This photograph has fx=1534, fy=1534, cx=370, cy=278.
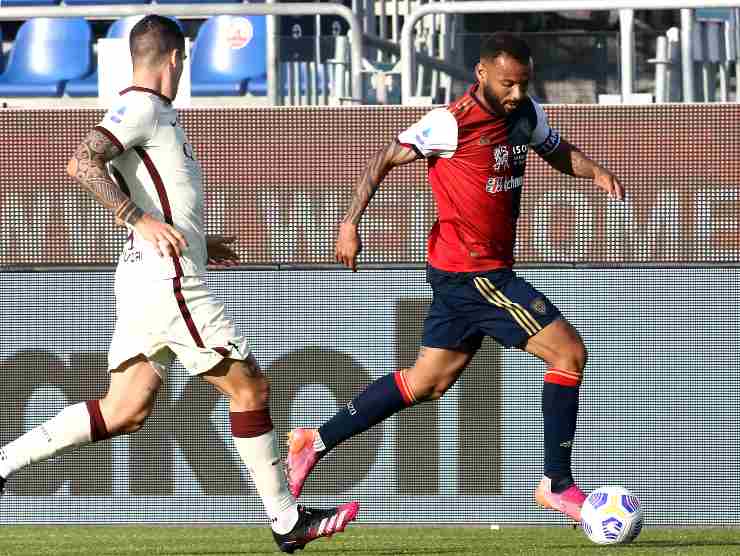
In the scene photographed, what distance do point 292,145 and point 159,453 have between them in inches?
75.1

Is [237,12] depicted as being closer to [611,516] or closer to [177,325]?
[177,325]

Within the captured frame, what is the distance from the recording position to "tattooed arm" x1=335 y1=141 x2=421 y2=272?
20.6ft

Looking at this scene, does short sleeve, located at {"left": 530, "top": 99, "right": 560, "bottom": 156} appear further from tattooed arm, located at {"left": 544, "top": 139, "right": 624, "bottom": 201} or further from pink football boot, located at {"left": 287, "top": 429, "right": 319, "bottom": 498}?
pink football boot, located at {"left": 287, "top": 429, "right": 319, "bottom": 498}

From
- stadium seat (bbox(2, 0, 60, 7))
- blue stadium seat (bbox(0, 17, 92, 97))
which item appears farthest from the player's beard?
stadium seat (bbox(2, 0, 60, 7))

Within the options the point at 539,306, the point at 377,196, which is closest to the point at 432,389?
the point at 539,306

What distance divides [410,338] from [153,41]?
10.3 ft

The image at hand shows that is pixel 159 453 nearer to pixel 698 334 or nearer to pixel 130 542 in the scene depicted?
pixel 130 542

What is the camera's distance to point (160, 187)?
5945 mm

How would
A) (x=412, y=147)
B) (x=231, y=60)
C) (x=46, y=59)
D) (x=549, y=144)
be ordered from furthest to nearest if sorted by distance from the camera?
1. (x=46, y=59)
2. (x=231, y=60)
3. (x=549, y=144)
4. (x=412, y=147)

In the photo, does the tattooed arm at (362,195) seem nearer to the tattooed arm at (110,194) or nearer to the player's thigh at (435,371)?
the player's thigh at (435,371)

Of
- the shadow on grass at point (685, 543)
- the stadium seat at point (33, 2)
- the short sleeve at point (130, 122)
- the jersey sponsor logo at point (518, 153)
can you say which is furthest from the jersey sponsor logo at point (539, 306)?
the stadium seat at point (33, 2)

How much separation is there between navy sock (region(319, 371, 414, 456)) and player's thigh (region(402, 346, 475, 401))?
51 millimetres

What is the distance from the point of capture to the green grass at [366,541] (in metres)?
6.90

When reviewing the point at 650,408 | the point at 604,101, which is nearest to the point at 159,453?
the point at 650,408
